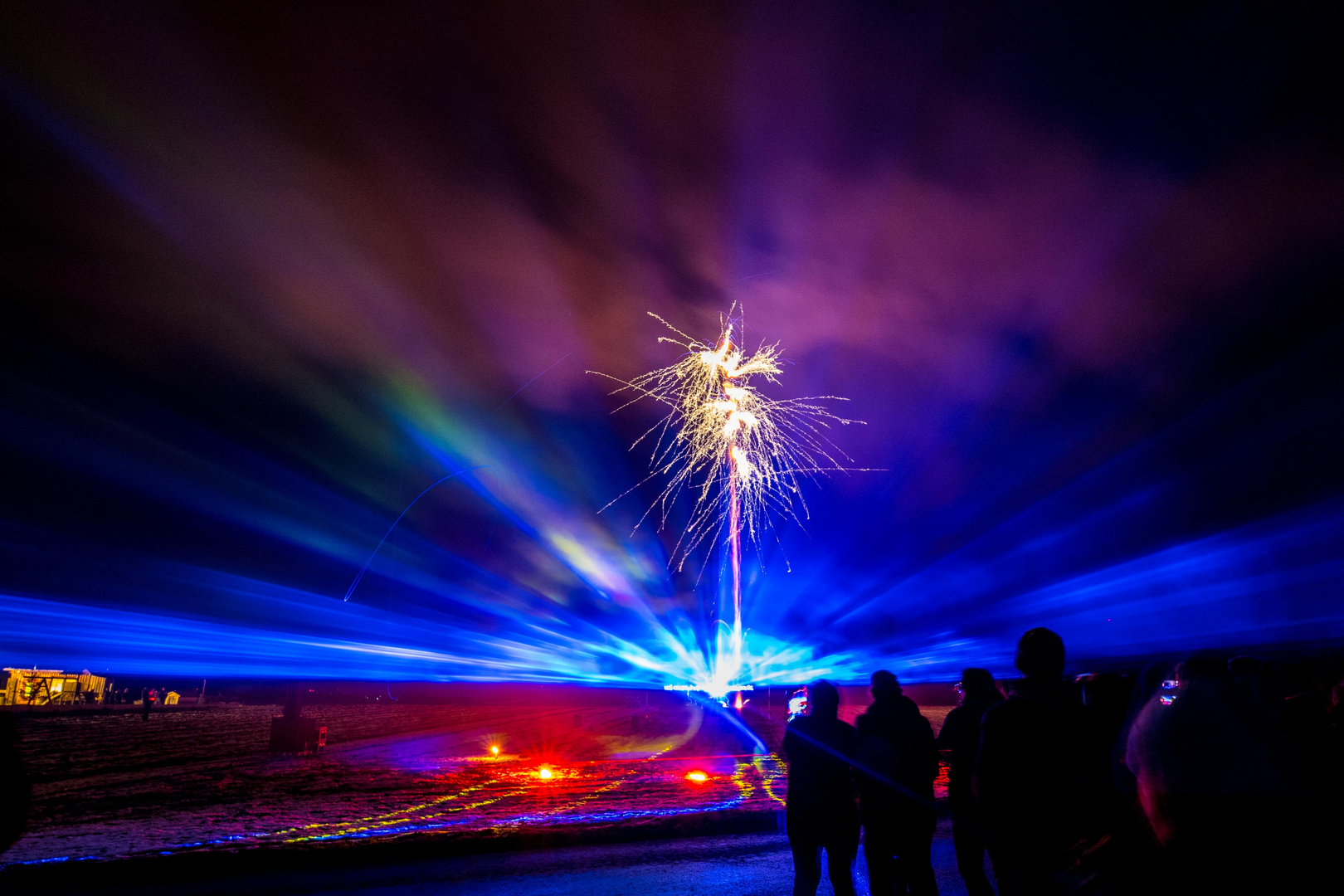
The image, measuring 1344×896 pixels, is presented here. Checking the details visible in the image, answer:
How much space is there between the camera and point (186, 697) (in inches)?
2559

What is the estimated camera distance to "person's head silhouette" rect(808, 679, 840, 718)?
15.4 feet

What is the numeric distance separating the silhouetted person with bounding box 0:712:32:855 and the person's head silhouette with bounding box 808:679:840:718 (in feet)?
13.2

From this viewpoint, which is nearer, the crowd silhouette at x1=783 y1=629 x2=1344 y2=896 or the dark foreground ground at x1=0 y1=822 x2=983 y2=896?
the crowd silhouette at x1=783 y1=629 x2=1344 y2=896

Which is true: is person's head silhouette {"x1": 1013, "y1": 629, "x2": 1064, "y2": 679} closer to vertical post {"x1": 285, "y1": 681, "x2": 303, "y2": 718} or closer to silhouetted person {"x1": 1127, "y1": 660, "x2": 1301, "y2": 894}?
silhouetted person {"x1": 1127, "y1": 660, "x2": 1301, "y2": 894}

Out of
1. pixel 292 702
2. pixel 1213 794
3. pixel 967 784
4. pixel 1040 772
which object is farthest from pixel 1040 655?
pixel 292 702

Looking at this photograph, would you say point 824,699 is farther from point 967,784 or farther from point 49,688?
point 49,688

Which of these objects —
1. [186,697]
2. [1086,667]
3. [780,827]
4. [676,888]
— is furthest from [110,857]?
[186,697]

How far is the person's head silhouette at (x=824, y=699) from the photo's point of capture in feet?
15.4

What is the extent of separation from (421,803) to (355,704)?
5574 cm

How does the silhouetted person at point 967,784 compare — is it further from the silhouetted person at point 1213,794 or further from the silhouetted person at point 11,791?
the silhouetted person at point 11,791

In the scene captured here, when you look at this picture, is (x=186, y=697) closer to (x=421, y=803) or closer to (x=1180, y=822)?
(x=421, y=803)

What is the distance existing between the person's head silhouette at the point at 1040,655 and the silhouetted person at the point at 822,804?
1.36 meters

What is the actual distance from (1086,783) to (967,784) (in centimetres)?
185

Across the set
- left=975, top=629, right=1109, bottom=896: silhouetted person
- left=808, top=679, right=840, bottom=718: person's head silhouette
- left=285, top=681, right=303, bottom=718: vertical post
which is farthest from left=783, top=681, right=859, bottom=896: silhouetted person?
left=285, top=681, right=303, bottom=718: vertical post
